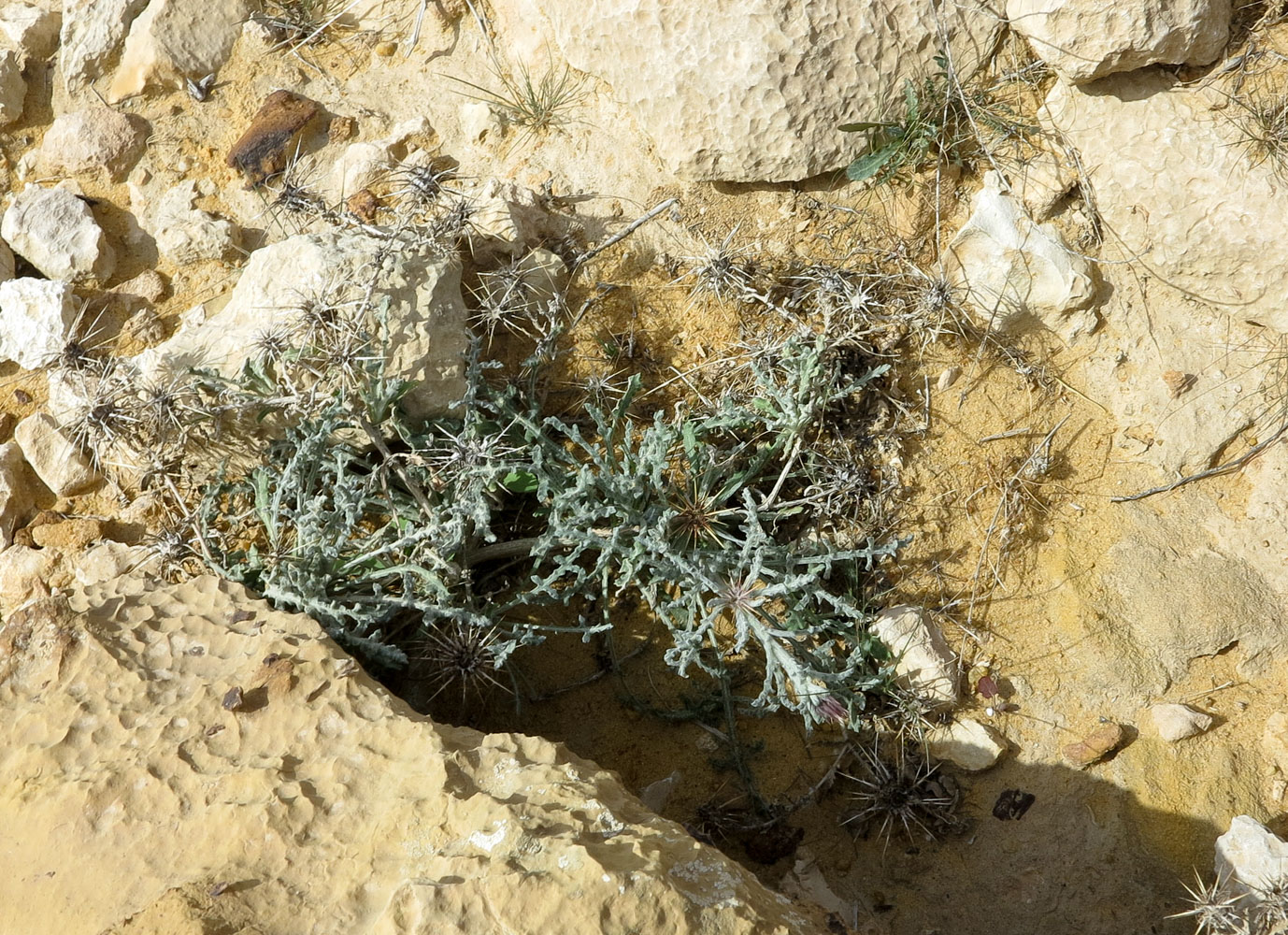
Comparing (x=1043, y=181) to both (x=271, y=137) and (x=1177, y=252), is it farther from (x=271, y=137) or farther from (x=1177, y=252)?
(x=271, y=137)

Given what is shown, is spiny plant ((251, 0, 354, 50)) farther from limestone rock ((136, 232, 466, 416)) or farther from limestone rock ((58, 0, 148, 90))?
limestone rock ((136, 232, 466, 416))

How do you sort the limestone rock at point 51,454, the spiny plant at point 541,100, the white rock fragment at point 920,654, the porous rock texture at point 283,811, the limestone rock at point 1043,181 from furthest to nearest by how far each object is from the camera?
the spiny plant at point 541,100
the limestone rock at point 1043,181
the limestone rock at point 51,454
the white rock fragment at point 920,654
the porous rock texture at point 283,811

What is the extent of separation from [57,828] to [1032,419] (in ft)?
10.2

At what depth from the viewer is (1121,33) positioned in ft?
10.2

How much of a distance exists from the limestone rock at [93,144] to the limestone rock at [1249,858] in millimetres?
4391

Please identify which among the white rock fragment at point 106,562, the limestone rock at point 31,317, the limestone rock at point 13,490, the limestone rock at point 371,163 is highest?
the limestone rock at point 371,163

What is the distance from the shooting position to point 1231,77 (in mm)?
3250

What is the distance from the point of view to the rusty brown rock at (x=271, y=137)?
375cm

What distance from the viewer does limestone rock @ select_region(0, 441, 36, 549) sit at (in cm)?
327

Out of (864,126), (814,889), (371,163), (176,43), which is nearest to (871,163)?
(864,126)

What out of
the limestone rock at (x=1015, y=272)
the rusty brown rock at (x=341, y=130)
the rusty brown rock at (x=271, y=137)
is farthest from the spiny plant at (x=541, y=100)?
the limestone rock at (x=1015, y=272)

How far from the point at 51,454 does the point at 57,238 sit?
863mm

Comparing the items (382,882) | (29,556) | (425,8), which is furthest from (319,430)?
(425,8)

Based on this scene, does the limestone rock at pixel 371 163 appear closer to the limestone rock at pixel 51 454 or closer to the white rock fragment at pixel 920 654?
the limestone rock at pixel 51 454
